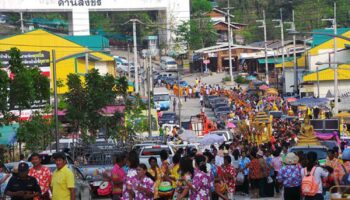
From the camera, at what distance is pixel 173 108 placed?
8881 cm

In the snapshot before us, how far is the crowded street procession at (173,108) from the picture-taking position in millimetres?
23938

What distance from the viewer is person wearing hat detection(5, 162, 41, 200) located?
20.4m

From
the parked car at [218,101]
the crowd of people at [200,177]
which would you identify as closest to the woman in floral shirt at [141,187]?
the crowd of people at [200,177]

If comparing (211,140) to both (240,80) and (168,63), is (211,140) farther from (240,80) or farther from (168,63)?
(168,63)

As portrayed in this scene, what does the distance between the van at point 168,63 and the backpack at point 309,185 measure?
321 ft

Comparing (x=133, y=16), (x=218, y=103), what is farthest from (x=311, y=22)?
(x=218, y=103)

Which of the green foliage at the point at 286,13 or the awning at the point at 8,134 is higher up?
the green foliage at the point at 286,13

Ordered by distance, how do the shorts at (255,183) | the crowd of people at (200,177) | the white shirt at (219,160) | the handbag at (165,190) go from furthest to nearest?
the white shirt at (219,160) → the shorts at (255,183) → the handbag at (165,190) → the crowd of people at (200,177)

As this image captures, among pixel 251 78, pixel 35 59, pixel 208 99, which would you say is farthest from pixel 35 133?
pixel 251 78

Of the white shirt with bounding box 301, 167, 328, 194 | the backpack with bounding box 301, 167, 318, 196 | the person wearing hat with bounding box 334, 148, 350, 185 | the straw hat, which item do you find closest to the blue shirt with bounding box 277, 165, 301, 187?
the straw hat

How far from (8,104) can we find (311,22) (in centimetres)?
9338

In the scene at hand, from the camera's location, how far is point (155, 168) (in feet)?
81.0

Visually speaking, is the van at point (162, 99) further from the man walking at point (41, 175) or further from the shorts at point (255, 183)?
the man walking at point (41, 175)

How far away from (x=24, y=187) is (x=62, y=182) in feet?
2.34
